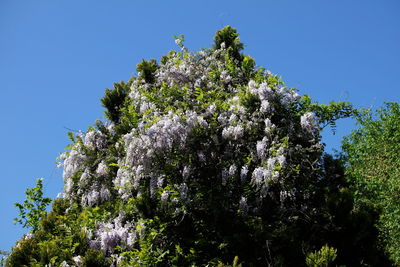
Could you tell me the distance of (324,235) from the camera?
7.38m

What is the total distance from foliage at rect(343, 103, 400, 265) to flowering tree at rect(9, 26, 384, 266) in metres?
5.21

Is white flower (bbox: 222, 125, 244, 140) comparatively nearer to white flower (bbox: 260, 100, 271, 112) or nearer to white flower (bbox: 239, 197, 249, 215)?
white flower (bbox: 260, 100, 271, 112)

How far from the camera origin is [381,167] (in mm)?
16953

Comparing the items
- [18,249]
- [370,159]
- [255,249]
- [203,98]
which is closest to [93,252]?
[18,249]

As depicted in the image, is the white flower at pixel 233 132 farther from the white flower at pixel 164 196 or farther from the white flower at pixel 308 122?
the white flower at pixel 164 196

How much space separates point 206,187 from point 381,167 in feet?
40.5

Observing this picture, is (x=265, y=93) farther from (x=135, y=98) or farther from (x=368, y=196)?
(x=368, y=196)

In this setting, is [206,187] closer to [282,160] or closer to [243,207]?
[243,207]

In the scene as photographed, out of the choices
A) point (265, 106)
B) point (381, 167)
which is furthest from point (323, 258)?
point (381, 167)

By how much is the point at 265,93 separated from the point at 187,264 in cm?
404

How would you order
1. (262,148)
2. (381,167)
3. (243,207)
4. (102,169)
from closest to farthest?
1. (243,207)
2. (262,148)
3. (102,169)
4. (381,167)

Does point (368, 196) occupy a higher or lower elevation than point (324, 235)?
higher

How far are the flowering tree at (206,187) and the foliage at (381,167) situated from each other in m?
5.21

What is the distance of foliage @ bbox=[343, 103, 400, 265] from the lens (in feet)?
48.0
